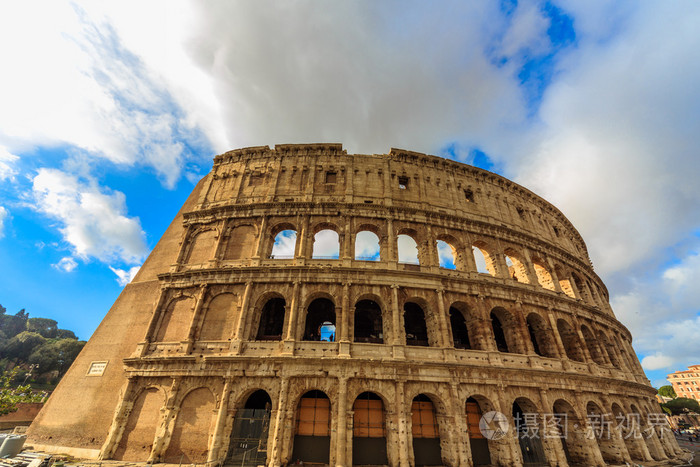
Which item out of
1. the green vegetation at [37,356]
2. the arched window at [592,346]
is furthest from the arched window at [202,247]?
the green vegetation at [37,356]

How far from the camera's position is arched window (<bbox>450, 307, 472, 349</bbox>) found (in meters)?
19.1

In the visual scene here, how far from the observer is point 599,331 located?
74.2 feet

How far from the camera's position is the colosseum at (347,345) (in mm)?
14094

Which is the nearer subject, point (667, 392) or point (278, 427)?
point (278, 427)

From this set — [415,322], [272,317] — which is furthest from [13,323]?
[415,322]

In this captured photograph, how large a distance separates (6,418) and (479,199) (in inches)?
1679

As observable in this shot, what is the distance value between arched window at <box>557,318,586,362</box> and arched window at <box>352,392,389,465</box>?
14655mm

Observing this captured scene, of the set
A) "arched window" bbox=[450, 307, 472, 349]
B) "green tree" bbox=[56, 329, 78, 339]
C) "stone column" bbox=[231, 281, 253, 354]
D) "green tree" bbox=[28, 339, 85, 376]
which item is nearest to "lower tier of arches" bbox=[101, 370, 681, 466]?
"stone column" bbox=[231, 281, 253, 354]

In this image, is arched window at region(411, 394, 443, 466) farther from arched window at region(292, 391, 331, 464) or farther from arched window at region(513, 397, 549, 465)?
arched window at region(292, 391, 331, 464)

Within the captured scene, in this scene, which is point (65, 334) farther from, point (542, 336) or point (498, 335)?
point (542, 336)

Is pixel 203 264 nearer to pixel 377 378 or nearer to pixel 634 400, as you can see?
pixel 377 378

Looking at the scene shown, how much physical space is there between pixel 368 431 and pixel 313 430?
2.78 meters

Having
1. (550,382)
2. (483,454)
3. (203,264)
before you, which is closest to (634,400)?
(550,382)

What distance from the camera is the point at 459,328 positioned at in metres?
19.6
